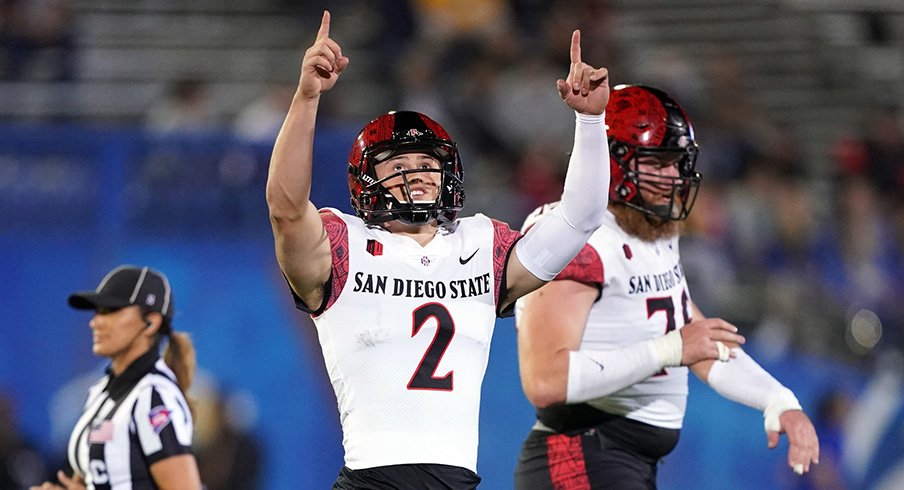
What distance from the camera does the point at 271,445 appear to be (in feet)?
24.4

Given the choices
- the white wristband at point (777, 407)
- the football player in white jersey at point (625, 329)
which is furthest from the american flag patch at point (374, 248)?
the white wristband at point (777, 407)

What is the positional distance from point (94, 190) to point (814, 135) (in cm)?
609

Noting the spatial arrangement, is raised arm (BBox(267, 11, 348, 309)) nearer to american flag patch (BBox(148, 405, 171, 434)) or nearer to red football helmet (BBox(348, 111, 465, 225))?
red football helmet (BBox(348, 111, 465, 225))

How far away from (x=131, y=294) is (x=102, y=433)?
647 millimetres

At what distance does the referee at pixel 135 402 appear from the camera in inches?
181

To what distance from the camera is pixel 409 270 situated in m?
3.53

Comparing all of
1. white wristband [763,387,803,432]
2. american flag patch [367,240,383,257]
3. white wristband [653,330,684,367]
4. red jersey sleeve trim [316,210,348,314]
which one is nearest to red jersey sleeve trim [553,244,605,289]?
white wristband [653,330,684,367]

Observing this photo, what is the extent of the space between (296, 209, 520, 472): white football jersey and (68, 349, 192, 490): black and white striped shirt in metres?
1.30

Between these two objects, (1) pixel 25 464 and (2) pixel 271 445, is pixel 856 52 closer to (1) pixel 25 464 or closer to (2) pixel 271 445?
(2) pixel 271 445

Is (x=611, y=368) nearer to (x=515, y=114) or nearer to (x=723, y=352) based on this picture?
(x=723, y=352)

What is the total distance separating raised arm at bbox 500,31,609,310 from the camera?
3547mm

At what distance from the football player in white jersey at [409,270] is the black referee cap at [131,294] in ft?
5.56

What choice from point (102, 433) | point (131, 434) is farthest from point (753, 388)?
point (102, 433)

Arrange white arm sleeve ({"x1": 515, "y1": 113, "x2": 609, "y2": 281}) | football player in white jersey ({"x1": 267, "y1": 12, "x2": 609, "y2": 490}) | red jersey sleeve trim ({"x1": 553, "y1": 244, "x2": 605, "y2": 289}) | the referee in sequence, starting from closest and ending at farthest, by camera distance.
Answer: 1. football player in white jersey ({"x1": 267, "y1": 12, "x2": 609, "y2": 490})
2. white arm sleeve ({"x1": 515, "y1": 113, "x2": 609, "y2": 281})
3. red jersey sleeve trim ({"x1": 553, "y1": 244, "x2": 605, "y2": 289})
4. the referee
